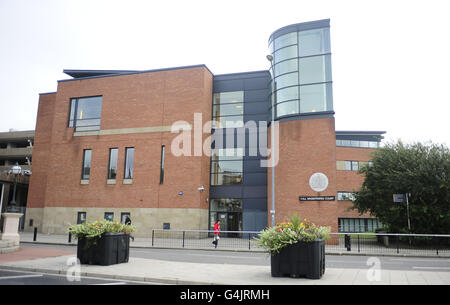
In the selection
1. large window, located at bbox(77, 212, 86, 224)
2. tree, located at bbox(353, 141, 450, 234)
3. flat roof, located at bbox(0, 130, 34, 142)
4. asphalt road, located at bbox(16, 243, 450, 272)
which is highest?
flat roof, located at bbox(0, 130, 34, 142)

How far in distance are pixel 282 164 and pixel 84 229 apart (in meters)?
16.9

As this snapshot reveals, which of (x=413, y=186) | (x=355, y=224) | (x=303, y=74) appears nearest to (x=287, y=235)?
(x=413, y=186)

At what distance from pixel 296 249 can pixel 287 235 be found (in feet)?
1.42

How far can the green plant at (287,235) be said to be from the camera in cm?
934

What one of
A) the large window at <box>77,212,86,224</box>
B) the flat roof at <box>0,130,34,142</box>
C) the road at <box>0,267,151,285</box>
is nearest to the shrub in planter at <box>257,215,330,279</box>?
the road at <box>0,267,151,285</box>

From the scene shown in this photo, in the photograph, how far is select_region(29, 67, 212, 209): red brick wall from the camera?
1121 inches

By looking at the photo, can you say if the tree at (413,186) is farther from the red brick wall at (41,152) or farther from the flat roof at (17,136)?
the flat roof at (17,136)

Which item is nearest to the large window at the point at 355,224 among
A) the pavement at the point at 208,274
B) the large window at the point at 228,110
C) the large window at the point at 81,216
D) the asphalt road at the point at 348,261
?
the large window at the point at 228,110

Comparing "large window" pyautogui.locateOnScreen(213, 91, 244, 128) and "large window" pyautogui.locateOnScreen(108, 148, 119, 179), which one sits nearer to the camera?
"large window" pyautogui.locateOnScreen(213, 91, 244, 128)

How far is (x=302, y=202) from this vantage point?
2458 centimetres

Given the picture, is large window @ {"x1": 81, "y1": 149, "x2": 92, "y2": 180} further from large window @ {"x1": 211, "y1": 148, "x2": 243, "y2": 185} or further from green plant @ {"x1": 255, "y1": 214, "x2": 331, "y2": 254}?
green plant @ {"x1": 255, "y1": 214, "x2": 331, "y2": 254}

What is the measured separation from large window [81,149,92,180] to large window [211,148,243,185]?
37.9 feet
